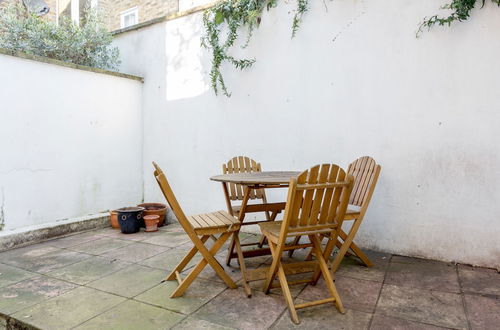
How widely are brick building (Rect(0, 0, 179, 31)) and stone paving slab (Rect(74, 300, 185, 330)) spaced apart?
333 inches

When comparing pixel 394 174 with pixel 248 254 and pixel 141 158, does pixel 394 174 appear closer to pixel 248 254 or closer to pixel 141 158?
pixel 248 254

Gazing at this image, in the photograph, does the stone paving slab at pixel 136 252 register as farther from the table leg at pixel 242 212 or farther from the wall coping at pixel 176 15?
the wall coping at pixel 176 15

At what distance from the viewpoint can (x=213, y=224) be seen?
2529mm

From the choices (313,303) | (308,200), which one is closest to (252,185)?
(308,200)

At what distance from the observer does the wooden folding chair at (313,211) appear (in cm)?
212

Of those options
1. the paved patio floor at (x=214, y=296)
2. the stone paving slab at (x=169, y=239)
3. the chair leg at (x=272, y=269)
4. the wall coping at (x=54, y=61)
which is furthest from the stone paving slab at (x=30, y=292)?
the wall coping at (x=54, y=61)

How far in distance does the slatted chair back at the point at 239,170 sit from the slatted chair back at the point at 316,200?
1382mm

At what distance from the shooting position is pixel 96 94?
4.69 m

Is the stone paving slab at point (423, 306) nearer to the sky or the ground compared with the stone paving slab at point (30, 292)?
nearer to the sky

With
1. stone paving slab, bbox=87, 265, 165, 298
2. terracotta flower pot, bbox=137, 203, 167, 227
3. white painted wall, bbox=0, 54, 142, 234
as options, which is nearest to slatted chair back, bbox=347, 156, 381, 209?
stone paving slab, bbox=87, 265, 165, 298

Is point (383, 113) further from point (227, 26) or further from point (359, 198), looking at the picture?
point (227, 26)

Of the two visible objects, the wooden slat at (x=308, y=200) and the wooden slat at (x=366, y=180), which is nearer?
the wooden slat at (x=308, y=200)

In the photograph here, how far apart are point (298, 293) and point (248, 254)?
0.64 m

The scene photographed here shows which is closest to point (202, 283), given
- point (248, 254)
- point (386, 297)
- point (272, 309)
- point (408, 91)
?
point (248, 254)
